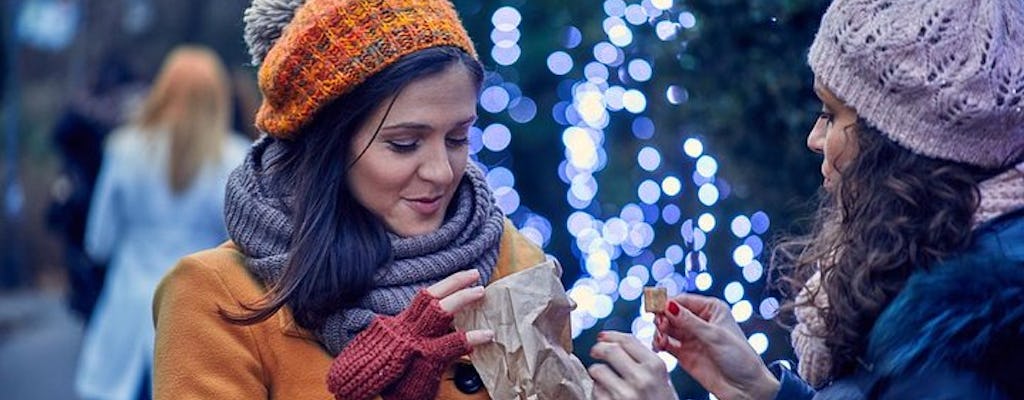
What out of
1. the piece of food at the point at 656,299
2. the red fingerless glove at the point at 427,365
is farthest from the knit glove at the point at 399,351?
the piece of food at the point at 656,299

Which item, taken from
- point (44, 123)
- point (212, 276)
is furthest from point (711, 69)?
point (44, 123)

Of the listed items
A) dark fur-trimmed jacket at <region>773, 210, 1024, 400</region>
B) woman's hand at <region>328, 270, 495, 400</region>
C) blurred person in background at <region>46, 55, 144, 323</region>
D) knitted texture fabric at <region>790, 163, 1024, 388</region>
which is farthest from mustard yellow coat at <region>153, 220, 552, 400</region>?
blurred person in background at <region>46, 55, 144, 323</region>

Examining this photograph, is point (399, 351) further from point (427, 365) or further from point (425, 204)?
point (425, 204)

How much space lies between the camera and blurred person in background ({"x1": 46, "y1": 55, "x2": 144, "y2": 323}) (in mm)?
7672

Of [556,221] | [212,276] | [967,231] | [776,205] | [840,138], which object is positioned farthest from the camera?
[556,221]

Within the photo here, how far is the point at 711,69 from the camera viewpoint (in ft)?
13.9

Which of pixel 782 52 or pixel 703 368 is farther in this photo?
pixel 782 52

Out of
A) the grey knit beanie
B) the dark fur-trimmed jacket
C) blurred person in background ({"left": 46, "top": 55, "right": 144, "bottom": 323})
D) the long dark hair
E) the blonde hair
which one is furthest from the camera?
blurred person in background ({"left": 46, "top": 55, "right": 144, "bottom": 323})

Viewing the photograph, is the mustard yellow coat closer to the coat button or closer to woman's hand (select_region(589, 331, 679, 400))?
the coat button

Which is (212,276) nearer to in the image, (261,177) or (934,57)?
(261,177)

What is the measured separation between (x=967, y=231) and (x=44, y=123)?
17697 mm

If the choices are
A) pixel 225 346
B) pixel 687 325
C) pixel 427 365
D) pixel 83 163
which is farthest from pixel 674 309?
pixel 83 163

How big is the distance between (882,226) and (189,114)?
4.52 m

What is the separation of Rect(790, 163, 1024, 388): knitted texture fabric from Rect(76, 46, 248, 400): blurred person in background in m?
4.11
